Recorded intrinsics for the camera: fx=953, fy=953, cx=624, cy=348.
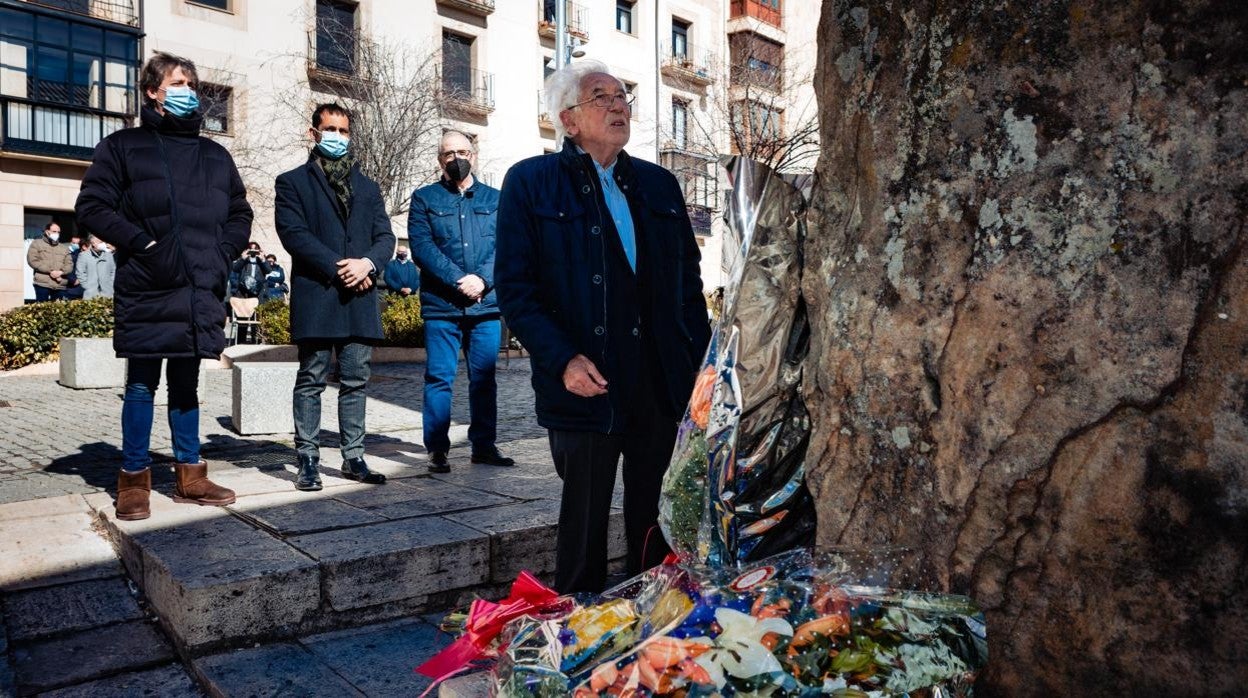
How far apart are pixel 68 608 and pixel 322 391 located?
63.8 inches

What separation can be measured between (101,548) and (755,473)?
3.04 m

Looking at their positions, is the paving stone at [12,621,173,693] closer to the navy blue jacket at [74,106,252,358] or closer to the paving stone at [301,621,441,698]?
the paving stone at [301,621,441,698]

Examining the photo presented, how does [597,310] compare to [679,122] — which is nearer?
[597,310]

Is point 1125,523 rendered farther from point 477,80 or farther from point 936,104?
point 477,80

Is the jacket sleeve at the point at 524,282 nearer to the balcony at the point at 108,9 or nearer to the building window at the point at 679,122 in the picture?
the balcony at the point at 108,9

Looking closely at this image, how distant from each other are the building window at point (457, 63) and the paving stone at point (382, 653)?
80.5ft

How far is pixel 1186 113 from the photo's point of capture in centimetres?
136

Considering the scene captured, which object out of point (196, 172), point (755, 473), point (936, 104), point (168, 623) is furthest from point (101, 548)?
point (936, 104)

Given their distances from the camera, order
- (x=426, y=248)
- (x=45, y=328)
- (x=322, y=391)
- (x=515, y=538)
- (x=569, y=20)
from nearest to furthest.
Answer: (x=515, y=538) < (x=322, y=391) < (x=426, y=248) < (x=45, y=328) < (x=569, y=20)

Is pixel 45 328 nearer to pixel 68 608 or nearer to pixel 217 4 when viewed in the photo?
pixel 68 608

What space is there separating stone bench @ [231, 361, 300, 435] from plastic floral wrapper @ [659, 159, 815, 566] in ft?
18.0

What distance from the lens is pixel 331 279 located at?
14.9 ft

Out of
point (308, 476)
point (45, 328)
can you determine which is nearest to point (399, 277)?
point (308, 476)

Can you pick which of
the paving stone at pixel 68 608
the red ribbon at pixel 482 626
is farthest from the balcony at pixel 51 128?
the red ribbon at pixel 482 626
